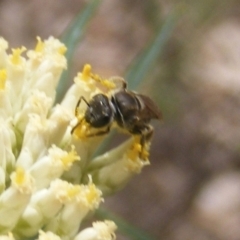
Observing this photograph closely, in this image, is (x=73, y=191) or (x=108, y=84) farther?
(x=108, y=84)

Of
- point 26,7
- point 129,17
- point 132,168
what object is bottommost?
point 132,168

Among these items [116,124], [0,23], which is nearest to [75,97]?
[116,124]

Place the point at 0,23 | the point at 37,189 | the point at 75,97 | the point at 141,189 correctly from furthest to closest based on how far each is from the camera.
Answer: the point at 0,23 < the point at 141,189 < the point at 75,97 < the point at 37,189

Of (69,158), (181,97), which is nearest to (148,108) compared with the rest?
(69,158)

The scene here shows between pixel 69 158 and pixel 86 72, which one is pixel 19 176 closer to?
pixel 69 158

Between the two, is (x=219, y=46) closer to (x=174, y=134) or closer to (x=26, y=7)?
(x=174, y=134)

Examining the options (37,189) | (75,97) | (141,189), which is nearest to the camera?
(37,189)

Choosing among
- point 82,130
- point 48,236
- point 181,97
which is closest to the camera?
point 48,236
